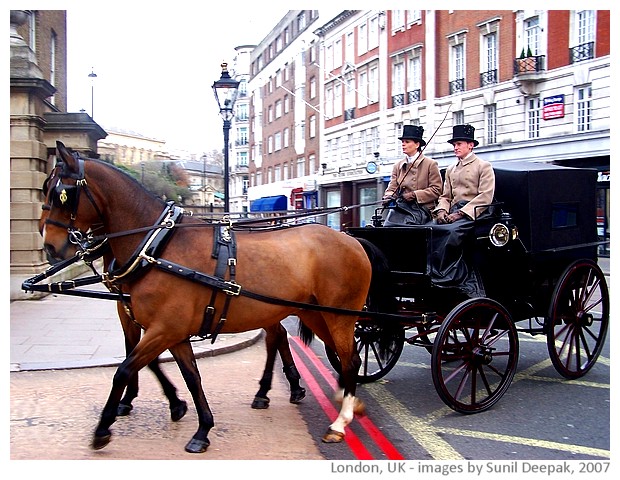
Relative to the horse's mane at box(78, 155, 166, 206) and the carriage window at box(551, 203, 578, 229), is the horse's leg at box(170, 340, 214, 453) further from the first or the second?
the carriage window at box(551, 203, 578, 229)

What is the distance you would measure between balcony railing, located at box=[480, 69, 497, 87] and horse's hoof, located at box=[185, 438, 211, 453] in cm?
1908

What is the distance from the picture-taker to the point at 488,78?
69.6 ft

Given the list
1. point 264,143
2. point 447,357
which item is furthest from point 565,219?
point 264,143

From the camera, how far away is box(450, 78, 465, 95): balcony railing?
20922mm

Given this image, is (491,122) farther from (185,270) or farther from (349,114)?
(185,270)

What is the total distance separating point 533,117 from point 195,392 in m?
19.3

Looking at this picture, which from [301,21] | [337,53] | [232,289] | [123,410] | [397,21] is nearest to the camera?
[232,289]

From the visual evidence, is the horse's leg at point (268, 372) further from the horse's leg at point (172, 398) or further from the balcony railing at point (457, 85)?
the balcony railing at point (457, 85)

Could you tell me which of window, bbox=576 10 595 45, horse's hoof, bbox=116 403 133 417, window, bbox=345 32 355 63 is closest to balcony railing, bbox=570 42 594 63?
window, bbox=576 10 595 45

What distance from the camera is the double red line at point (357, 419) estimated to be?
455 centimetres

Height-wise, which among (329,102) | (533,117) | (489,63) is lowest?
(533,117)

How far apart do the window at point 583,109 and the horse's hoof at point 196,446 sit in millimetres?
17494

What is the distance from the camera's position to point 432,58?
21.0 metres

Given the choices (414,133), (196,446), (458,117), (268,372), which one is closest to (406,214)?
(414,133)
